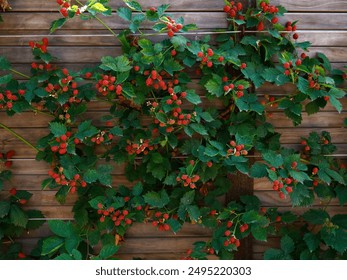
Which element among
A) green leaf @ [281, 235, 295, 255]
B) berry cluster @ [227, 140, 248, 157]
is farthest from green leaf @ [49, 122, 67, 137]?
green leaf @ [281, 235, 295, 255]

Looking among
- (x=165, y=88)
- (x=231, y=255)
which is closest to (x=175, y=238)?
(x=231, y=255)

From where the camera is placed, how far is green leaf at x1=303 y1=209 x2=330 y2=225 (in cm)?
202

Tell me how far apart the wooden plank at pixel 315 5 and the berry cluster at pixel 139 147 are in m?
0.84

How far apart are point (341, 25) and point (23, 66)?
4.56 feet

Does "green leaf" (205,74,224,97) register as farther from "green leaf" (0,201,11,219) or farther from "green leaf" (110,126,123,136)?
"green leaf" (0,201,11,219)

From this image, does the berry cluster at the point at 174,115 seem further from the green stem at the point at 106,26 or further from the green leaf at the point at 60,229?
the green leaf at the point at 60,229

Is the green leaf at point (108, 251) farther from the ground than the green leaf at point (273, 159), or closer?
closer

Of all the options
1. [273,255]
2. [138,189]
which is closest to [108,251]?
[138,189]

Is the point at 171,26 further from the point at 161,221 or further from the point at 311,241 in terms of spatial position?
the point at 311,241

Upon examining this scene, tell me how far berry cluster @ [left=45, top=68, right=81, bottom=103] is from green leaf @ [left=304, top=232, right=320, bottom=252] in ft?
3.75

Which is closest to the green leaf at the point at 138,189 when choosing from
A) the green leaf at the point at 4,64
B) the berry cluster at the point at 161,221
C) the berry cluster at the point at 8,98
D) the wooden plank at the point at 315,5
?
the berry cluster at the point at 161,221

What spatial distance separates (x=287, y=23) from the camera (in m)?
1.96

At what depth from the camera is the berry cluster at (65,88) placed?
185cm
